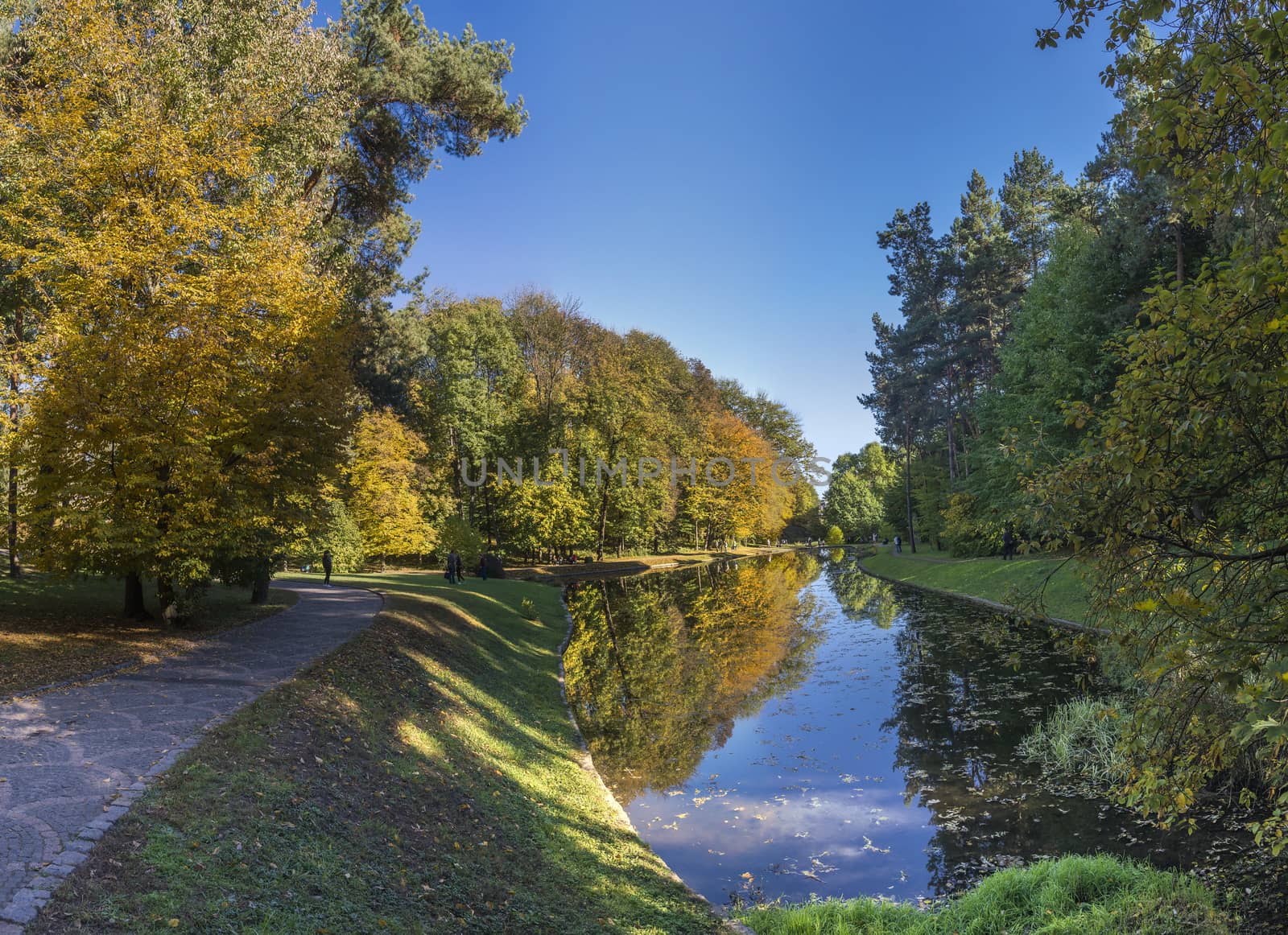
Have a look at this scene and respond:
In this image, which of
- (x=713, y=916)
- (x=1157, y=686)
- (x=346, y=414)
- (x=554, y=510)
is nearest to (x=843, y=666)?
(x=713, y=916)

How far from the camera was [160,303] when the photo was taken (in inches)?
499

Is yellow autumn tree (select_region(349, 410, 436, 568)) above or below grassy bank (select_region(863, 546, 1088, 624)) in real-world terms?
above

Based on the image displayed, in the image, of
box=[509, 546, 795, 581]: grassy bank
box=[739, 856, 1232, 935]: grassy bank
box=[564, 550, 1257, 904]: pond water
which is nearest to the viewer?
box=[739, 856, 1232, 935]: grassy bank

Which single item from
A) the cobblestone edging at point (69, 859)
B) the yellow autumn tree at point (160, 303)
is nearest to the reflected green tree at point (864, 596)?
the yellow autumn tree at point (160, 303)

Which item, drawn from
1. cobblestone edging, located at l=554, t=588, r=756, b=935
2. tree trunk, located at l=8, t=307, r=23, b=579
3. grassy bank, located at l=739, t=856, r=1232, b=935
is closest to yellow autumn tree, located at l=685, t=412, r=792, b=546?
cobblestone edging, located at l=554, t=588, r=756, b=935

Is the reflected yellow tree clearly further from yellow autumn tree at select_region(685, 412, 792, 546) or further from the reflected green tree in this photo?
yellow autumn tree at select_region(685, 412, 792, 546)

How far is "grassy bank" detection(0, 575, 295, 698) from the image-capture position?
1016 cm

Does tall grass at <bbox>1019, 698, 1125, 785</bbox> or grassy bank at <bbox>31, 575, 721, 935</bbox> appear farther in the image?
tall grass at <bbox>1019, 698, 1125, 785</bbox>

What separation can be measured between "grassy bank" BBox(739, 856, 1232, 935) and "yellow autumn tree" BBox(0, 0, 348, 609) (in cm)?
1165

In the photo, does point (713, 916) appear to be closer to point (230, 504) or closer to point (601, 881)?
point (601, 881)

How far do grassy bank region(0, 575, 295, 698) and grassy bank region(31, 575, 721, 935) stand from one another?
126 inches

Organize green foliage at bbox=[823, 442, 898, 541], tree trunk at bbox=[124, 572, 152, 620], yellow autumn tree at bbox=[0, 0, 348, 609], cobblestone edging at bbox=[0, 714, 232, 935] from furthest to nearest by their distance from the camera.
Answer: green foliage at bbox=[823, 442, 898, 541], tree trunk at bbox=[124, 572, 152, 620], yellow autumn tree at bbox=[0, 0, 348, 609], cobblestone edging at bbox=[0, 714, 232, 935]

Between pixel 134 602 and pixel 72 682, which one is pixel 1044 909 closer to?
pixel 72 682

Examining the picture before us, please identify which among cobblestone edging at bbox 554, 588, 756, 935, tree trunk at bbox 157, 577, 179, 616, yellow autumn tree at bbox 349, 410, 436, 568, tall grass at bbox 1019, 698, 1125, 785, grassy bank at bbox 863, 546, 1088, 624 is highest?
yellow autumn tree at bbox 349, 410, 436, 568
